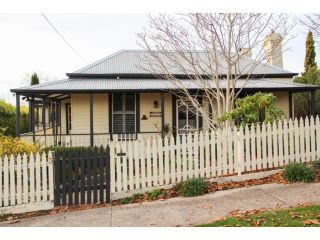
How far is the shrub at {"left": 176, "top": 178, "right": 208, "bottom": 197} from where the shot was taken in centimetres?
728

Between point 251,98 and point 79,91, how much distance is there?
27.6 ft

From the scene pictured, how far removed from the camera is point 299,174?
302 inches

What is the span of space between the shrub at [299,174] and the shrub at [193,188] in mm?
2056

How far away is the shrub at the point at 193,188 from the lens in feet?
23.9

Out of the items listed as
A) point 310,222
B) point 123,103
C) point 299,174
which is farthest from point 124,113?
point 310,222

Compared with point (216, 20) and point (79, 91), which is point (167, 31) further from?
point (79, 91)

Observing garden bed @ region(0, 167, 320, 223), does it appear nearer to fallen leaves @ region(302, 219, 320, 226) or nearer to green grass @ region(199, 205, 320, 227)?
green grass @ region(199, 205, 320, 227)

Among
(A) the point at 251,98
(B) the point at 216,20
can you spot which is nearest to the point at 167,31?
(B) the point at 216,20

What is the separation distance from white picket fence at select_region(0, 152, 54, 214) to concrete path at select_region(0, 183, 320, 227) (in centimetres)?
64

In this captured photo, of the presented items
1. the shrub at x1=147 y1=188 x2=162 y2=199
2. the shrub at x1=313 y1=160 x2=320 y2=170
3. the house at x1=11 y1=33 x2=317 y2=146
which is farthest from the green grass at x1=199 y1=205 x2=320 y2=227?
the house at x1=11 y1=33 x2=317 y2=146

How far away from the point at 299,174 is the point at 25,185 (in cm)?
631

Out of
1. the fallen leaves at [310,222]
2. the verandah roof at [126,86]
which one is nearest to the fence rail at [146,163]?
the fallen leaves at [310,222]

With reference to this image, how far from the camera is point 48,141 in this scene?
52.5 feet

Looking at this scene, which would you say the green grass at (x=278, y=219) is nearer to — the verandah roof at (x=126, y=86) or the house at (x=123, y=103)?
the verandah roof at (x=126, y=86)
